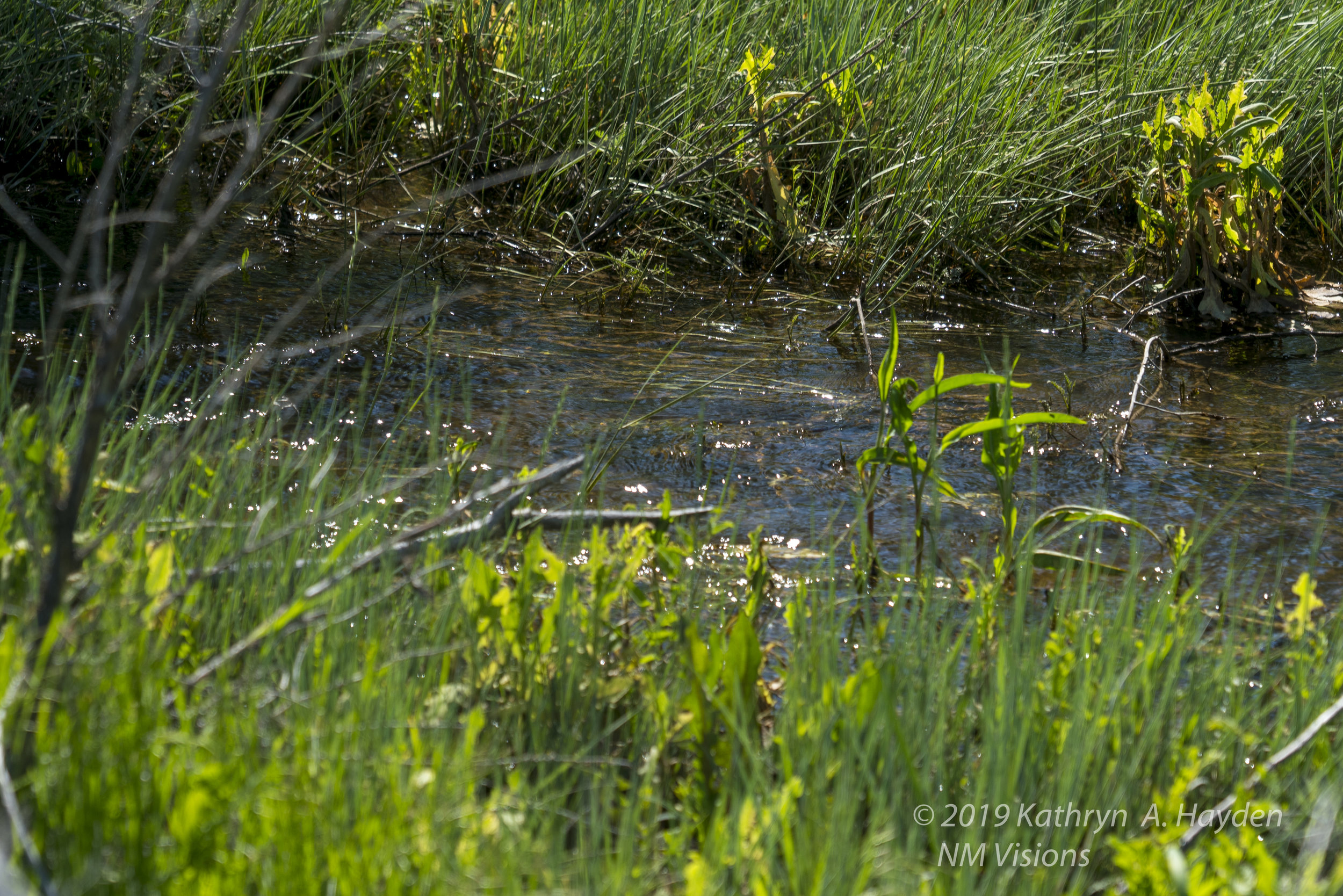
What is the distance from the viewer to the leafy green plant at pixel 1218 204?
4.12 metres

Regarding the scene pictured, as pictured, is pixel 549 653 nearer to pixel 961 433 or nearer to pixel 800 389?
pixel 961 433

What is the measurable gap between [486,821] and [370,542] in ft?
2.95

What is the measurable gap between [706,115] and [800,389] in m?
1.71

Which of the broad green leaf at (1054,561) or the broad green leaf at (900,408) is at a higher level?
Answer: the broad green leaf at (900,408)

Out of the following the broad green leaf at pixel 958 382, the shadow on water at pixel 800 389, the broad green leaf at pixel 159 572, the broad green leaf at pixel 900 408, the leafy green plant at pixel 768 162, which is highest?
the leafy green plant at pixel 768 162

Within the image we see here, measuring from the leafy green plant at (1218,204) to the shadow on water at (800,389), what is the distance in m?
0.26

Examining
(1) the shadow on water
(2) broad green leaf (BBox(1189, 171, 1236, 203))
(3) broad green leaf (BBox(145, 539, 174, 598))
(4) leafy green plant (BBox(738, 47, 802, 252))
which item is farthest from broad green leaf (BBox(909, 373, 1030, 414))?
(4) leafy green plant (BBox(738, 47, 802, 252))

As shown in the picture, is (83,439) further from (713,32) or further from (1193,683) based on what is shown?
(713,32)

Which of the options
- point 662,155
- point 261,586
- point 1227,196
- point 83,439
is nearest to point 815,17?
point 662,155

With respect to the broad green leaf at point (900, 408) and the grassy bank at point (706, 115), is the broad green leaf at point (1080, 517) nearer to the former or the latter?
the broad green leaf at point (900, 408)

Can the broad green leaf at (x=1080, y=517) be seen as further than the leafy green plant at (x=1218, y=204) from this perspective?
No

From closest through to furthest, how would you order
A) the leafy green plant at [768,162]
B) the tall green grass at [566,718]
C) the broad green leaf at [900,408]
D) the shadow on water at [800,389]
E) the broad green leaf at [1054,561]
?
the tall green grass at [566,718] → the broad green leaf at [1054,561] → the broad green leaf at [900,408] → the shadow on water at [800,389] → the leafy green plant at [768,162]

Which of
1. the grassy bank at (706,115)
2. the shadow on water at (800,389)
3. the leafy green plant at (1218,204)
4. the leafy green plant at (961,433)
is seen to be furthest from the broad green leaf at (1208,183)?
the leafy green plant at (961,433)

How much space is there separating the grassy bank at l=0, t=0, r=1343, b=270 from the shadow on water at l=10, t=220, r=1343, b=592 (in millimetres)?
330
